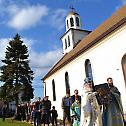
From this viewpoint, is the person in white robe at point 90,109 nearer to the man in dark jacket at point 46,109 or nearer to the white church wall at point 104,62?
the man in dark jacket at point 46,109

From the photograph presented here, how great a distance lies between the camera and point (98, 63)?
1889 cm

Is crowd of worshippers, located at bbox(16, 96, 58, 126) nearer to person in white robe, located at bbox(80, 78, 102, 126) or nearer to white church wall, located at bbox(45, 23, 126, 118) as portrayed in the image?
white church wall, located at bbox(45, 23, 126, 118)

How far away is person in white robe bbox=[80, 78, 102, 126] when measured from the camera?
25.7ft

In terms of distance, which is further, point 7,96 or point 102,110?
point 7,96

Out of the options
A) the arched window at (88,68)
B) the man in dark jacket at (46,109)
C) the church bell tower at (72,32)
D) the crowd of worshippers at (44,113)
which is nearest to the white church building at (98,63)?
the arched window at (88,68)

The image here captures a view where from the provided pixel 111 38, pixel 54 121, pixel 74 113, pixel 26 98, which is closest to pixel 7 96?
pixel 26 98

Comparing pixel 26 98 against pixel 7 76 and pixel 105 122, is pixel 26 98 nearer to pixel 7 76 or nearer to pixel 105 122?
pixel 7 76

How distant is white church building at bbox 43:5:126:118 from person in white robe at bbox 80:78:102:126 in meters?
8.12

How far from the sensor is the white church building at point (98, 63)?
1634cm

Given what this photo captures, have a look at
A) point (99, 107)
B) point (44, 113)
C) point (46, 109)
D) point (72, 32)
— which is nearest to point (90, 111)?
point (99, 107)

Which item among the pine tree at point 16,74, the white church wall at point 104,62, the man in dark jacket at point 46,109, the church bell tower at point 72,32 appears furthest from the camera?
the pine tree at point 16,74

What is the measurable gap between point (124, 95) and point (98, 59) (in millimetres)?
3738

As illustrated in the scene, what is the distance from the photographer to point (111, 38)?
56.9ft

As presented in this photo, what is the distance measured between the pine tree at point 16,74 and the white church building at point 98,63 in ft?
31.4
